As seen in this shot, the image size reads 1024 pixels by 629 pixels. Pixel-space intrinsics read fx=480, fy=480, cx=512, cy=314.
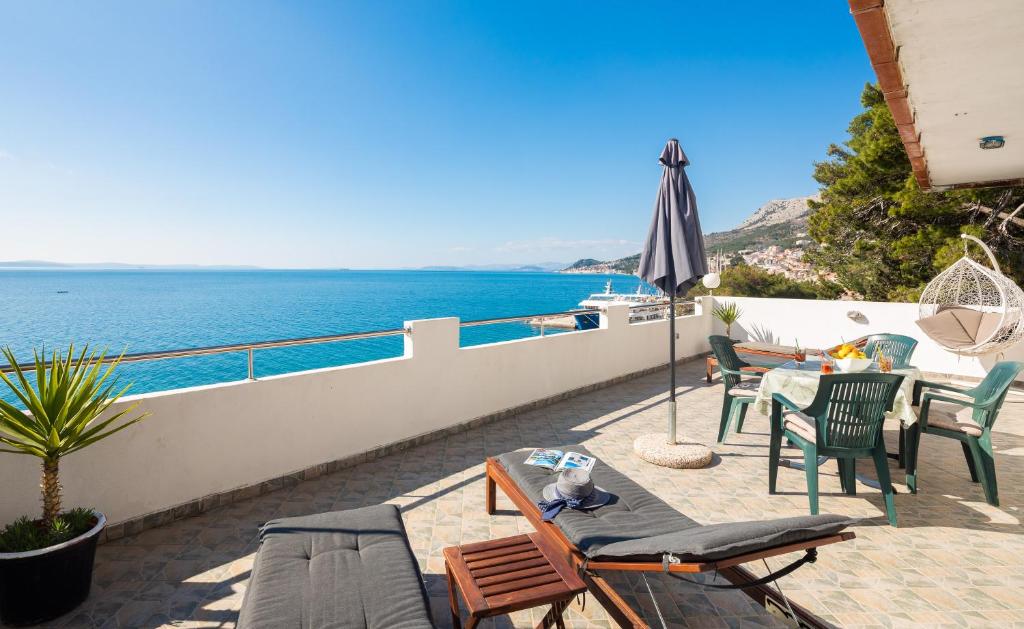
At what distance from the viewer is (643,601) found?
2.17 metres

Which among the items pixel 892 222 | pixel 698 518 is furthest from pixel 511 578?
pixel 892 222

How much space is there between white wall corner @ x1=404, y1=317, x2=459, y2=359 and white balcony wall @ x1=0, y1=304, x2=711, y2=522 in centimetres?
1

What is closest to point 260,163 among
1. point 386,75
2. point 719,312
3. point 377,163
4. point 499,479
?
point 377,163

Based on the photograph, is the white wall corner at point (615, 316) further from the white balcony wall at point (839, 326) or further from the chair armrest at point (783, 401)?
the chair armrest at point (783, 401)

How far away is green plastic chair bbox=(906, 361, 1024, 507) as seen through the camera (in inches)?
123

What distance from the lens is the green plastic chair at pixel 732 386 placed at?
4.39 m

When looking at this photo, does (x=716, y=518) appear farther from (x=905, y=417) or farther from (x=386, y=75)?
(x=386, y=75)

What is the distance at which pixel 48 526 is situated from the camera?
209 cm

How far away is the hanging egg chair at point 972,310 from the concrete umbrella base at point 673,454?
4568 mm

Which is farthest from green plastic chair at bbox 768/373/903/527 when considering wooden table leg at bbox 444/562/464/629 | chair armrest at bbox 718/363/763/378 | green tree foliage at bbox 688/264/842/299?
green tree foliage at bbox 688/264/842/299

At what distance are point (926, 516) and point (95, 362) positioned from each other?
4.85 metres

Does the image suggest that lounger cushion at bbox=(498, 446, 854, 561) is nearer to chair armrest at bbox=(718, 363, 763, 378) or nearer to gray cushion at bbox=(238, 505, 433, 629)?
gray cushion at bbox=(238, 505, 433, 629)

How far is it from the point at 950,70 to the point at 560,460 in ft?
9.77

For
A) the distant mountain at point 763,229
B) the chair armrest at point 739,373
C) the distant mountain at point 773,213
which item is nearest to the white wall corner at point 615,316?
the chair armrest at point 739,373
